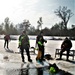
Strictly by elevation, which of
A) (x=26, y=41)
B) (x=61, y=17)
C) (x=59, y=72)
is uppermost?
(x=61, y=17)

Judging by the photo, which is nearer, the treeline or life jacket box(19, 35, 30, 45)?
life jacket box(19, 35, 30, 45)

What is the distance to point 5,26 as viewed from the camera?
374ft

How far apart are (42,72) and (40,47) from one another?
3893mm

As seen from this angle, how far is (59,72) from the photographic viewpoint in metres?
10.7

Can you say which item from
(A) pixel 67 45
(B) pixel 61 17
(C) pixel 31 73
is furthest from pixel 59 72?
(B) pixel 61 17

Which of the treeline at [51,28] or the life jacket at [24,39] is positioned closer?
the life jacket at [24,39]

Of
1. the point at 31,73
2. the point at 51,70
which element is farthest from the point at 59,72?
the point at 31,73

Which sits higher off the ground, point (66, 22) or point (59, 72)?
point (66, 22)

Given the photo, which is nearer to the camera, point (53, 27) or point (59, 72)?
point (59, 72)

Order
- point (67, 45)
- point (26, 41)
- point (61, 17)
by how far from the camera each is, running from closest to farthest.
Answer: point (26, 41) < point (67, 45) < point (61, 17)

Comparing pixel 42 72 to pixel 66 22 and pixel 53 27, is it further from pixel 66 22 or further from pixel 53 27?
pixel 53 27

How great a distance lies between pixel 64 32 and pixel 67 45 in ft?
220

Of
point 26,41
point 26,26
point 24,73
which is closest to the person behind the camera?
point 24,73

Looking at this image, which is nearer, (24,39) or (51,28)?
(24,39)
